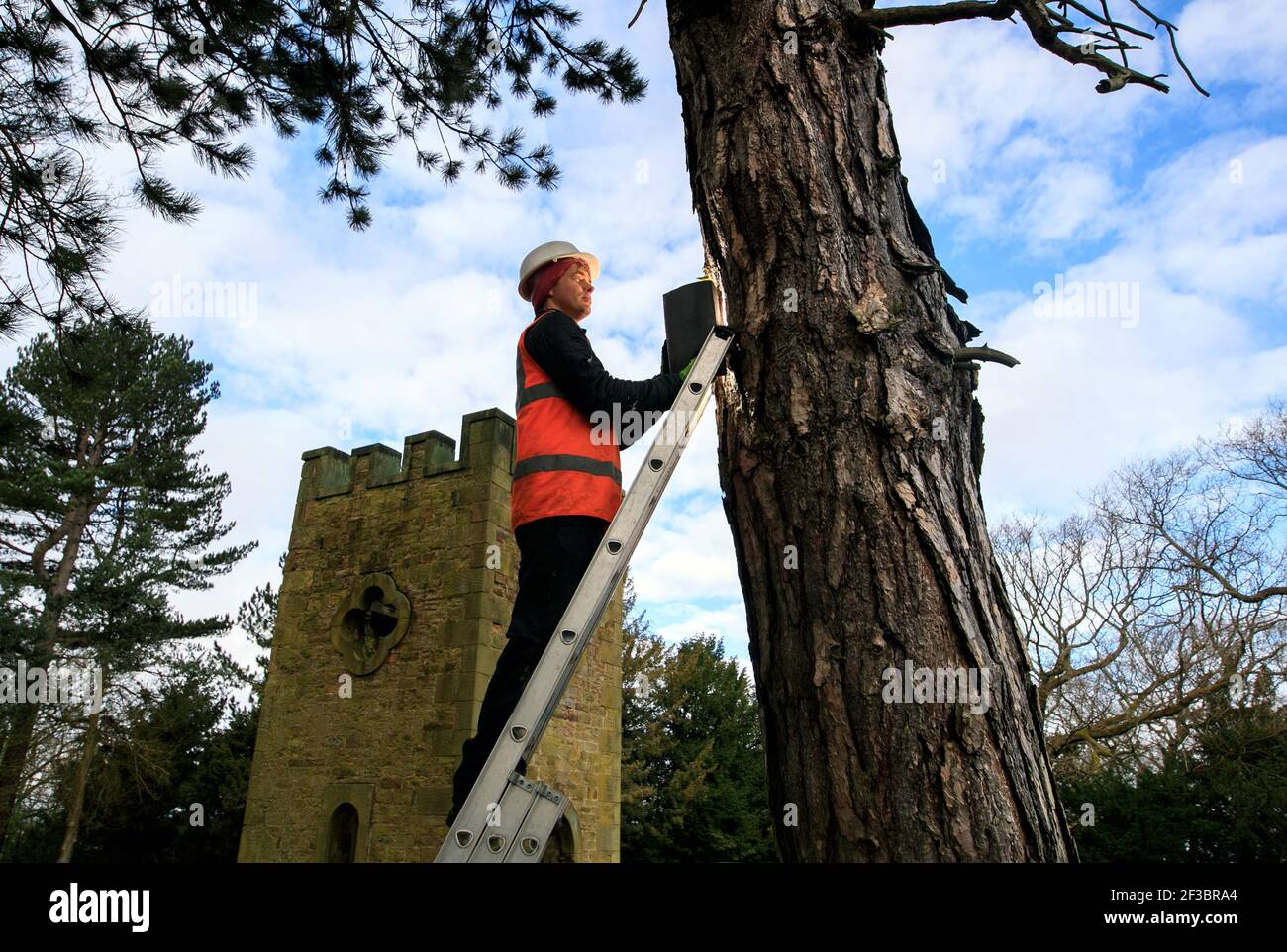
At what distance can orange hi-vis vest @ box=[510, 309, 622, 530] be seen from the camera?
258cm

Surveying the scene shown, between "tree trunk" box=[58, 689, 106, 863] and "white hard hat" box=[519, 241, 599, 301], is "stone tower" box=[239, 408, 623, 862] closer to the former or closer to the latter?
"white hard hat" box=[519, 241, 599, 301]

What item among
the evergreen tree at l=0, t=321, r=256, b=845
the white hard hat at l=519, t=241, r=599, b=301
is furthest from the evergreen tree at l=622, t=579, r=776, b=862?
the white hard hat at l=519, t=241, r=599, b=301

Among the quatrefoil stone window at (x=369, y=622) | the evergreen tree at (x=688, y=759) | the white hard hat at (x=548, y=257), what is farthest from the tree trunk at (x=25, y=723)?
the white hard hat at (x=548, y=257)

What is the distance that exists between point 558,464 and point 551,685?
0.75m

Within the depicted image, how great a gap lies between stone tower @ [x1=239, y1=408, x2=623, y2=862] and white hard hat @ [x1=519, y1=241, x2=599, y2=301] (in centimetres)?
760

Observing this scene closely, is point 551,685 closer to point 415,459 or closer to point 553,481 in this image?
point 553,481

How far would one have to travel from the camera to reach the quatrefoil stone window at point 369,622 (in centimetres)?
1085

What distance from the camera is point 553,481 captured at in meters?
2.59

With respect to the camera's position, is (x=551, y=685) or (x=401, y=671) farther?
(x=401, y=671)
